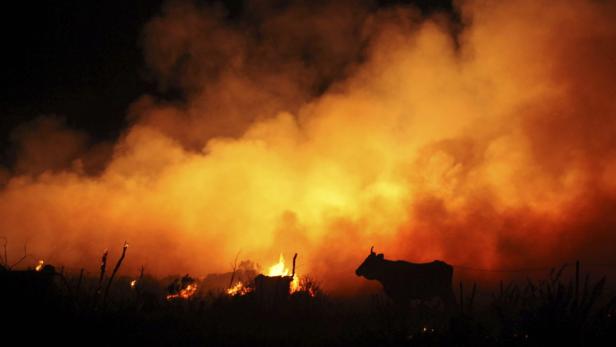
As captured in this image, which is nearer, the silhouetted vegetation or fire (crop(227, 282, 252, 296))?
the silhouetted vegetation

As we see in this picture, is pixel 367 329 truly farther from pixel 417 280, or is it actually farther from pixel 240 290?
pixel 240 290

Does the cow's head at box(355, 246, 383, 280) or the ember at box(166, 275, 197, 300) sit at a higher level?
the cow's head at box(355, 246, 383, 280)

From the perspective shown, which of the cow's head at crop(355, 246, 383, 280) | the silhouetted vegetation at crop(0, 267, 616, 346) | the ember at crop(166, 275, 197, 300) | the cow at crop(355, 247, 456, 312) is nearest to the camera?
the silhouetted vegetation at crop(0, 267, 616, 346)

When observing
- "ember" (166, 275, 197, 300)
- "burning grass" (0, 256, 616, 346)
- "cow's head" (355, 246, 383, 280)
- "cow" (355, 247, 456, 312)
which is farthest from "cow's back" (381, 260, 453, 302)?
"ember" (166, 275, 197, 300)

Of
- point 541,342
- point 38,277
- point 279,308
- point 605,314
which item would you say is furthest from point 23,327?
point 279,308

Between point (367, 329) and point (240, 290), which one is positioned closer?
point (367, 329)

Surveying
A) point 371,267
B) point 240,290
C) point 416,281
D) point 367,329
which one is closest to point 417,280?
point 416,281

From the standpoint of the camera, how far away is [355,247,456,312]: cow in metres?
19.8

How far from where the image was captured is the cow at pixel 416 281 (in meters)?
19.8

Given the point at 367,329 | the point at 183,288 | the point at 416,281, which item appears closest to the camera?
the point at 367,329

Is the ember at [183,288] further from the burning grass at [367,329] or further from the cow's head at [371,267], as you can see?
the cow's head at [371,267]

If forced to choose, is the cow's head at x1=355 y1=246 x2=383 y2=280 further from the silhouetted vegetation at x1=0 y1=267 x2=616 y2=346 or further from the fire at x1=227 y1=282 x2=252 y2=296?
the silhouetted vegetation at x1=0 y1=267 x2=616 y2=346

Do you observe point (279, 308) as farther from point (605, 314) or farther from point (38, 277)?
point (605, 314)

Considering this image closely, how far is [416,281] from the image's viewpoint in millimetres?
20156
